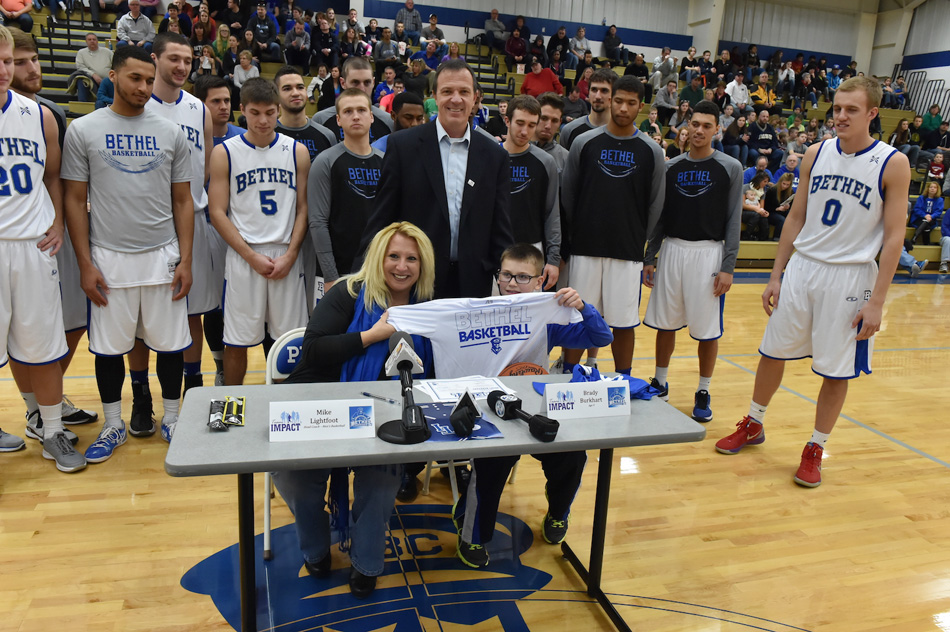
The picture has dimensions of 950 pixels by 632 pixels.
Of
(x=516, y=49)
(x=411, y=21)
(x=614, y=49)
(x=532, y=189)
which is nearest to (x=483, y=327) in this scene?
(x=532, y=189)

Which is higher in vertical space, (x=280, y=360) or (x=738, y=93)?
(x=738, y=93)

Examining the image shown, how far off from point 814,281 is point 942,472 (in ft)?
4.83

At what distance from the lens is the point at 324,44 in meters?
12.8

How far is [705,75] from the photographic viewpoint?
16375 mm

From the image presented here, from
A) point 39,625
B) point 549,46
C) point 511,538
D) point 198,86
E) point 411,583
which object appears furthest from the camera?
point 549,46

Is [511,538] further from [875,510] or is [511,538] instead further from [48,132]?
[48,132]

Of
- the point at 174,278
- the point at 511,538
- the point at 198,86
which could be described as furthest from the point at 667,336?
the point at 198,86

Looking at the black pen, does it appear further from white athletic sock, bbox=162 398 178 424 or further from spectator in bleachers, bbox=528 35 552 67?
spectator in bleachers, bbox=528 35 552 67

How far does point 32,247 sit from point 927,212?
13.9 metres

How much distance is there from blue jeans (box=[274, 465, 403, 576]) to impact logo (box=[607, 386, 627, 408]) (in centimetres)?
78

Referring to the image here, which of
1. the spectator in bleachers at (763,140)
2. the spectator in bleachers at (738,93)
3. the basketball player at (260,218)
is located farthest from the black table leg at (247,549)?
the spectator in bleachers at (738,93)

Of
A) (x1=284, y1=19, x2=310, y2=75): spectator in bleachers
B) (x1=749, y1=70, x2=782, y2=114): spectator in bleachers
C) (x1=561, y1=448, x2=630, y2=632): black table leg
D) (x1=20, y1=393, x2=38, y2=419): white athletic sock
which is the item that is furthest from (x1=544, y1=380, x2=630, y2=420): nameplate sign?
(x1=749, y1=70, x2=782, y2=114): spectator in bleachers

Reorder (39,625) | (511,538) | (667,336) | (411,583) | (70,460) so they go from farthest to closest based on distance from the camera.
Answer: (667,336) < (70,460) < (511,538) < (411,583) < (39,625)

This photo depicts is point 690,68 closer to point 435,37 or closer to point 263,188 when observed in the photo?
point 435,37
